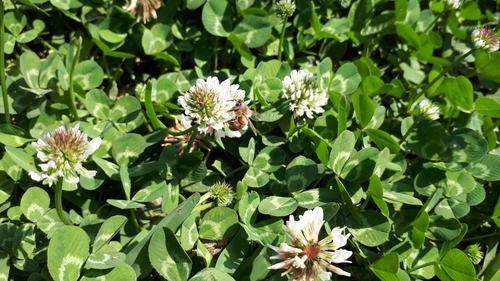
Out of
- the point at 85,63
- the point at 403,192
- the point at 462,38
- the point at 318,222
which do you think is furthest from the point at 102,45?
the point at 462,38

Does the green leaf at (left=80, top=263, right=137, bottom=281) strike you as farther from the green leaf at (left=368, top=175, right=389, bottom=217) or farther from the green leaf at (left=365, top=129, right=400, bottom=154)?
the green leaf at (left=365, top=129, right=400, bottom=154)

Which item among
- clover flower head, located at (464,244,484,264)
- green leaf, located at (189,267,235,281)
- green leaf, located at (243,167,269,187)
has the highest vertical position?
green leaf, located at (243,167,269,187)

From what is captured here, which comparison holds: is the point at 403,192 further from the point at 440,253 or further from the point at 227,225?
the point at 227,225

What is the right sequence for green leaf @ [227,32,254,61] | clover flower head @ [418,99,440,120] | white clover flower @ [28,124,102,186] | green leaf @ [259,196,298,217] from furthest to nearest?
green leaf @ [227,32,254,61], clover flower head @ [418,99,440,120], green leaf @ [259,196,298,217], white clover flower @ [28,124,102,186]

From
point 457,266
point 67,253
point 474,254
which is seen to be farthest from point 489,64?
point 67,253

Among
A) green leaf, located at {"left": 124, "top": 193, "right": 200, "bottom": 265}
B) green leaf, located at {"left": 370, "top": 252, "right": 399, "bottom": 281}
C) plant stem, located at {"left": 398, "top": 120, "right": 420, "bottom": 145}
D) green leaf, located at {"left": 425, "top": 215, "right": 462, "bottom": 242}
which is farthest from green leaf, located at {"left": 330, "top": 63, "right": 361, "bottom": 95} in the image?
green leaf, located at {"left": 124, "top": 193, "right": 200, "bottom": 265}

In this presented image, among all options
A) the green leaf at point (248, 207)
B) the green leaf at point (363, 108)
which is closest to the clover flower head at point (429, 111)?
the green leaf at point (363, 108)

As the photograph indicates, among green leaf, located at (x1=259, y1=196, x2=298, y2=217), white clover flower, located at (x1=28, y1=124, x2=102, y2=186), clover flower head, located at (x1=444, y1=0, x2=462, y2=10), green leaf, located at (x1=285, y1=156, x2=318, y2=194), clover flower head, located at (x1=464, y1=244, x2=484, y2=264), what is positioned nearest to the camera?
white clover flower, located at (x1=28, y1=124, x2=102, y2=186)

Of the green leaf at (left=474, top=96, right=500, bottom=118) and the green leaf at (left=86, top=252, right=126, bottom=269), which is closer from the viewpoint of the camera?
the green leaf at (left=86, top=252, right=126, bottom=269)
